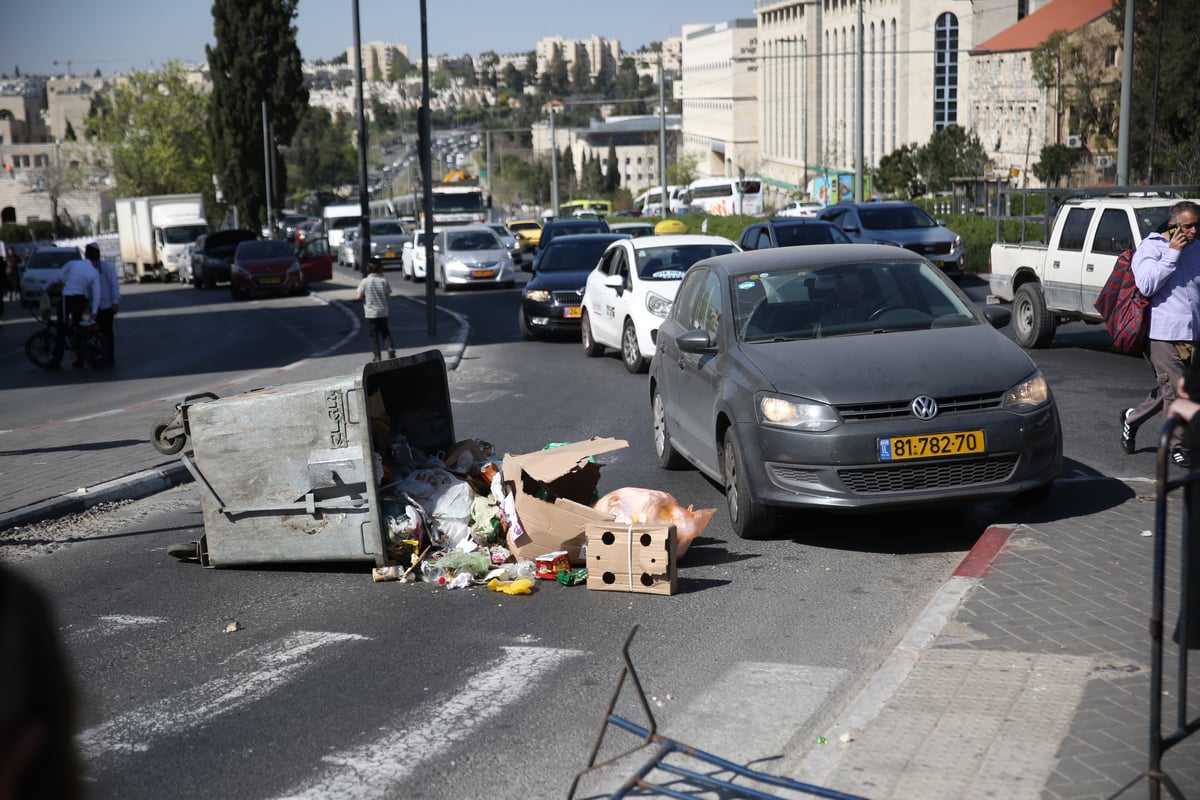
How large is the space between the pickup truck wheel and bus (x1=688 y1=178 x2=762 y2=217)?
58154mm

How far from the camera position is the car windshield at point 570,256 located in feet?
77.2

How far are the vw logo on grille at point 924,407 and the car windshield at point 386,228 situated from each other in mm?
48286

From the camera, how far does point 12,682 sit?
1.35 meters

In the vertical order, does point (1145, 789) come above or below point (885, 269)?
below

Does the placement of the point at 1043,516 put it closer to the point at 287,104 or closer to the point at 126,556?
the point at 126,556

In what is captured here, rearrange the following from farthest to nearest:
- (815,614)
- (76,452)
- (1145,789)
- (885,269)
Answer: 1. (76,452)
2. (885,269)
3. (815,614)
4. (1145,789)

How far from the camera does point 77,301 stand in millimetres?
22000

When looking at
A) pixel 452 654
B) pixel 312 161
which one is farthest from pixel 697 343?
pixel 312 161

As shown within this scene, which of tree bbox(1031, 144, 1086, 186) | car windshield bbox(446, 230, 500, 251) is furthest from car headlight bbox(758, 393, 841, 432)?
tree bbox(1031, 144, 1086, 186)

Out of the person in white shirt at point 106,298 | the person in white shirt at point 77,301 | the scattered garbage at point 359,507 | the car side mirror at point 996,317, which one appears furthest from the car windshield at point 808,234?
the scattered garbage at point 359,507

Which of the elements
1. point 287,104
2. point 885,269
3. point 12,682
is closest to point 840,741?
point 12,682

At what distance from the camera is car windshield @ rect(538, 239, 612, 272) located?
2352 centimetres

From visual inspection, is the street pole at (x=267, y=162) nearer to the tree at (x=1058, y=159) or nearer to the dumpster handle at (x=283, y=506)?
the tree at (x=1058, y=159)

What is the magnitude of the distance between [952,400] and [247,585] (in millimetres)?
4047
